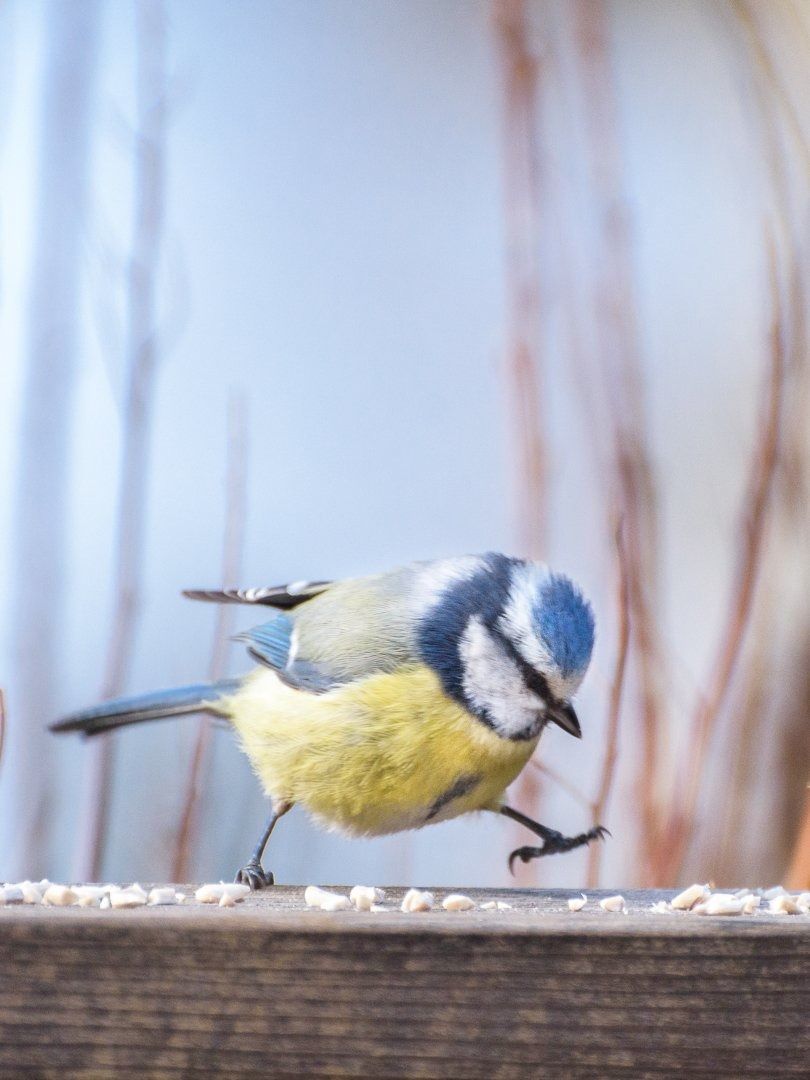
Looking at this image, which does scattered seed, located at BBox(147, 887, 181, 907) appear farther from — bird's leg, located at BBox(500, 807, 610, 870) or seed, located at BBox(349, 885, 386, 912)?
bird's leg, located at BBox(500, 807, 610, 870)

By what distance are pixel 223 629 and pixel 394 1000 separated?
2.46 feet

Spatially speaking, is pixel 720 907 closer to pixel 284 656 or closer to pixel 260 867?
pixel 260 867

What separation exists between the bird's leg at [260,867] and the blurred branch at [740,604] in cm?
43

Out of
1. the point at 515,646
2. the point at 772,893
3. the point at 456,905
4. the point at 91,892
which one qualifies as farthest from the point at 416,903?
the point at 515,646

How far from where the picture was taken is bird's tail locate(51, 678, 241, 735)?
159cm

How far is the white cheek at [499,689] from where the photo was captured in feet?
4.57

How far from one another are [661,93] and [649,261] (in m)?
0.35

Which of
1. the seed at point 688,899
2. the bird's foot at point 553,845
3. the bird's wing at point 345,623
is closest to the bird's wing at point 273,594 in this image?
the bird's wing at point 345,623

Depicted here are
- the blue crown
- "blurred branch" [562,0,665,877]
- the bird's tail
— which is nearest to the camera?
Answer: "blurred branch" [562,0,665,877]

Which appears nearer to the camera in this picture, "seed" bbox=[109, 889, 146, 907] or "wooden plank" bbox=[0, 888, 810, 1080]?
"wooden plank" bbox=[0, 888, 810, 1080]

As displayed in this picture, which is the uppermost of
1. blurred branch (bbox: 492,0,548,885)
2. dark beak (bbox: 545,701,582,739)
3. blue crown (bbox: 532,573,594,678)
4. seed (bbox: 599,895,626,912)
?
blurred branch (bbox: 492,0,548,885)

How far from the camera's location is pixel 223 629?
1482mm

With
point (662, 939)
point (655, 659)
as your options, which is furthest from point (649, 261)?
point (662, 939)

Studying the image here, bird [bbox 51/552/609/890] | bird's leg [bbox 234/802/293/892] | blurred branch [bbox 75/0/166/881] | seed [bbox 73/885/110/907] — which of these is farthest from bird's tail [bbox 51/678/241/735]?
seed [bbox 73/885/110/907]
